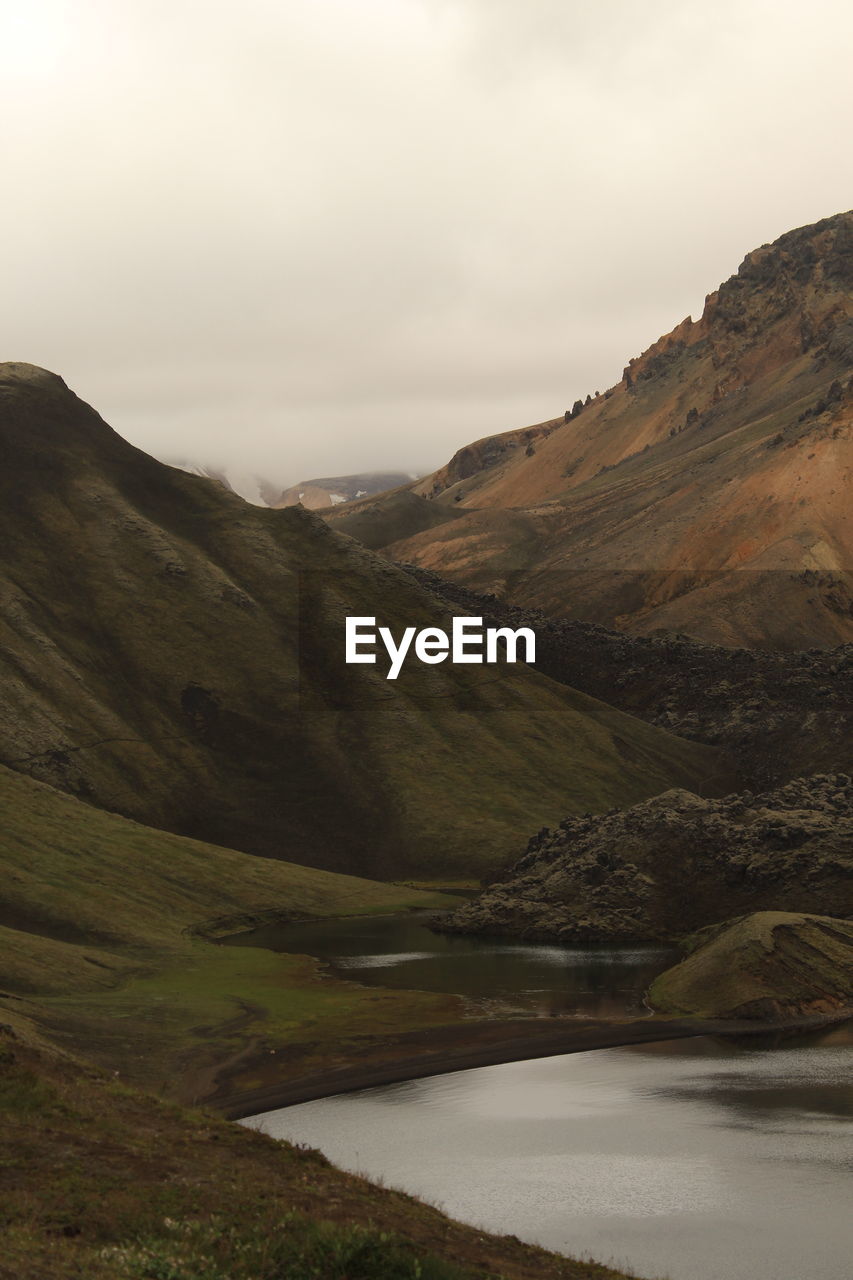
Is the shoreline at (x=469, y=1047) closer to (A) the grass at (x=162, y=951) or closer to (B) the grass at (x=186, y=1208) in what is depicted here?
(A) the grass at (x=162, y=951)

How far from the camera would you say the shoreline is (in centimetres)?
6034

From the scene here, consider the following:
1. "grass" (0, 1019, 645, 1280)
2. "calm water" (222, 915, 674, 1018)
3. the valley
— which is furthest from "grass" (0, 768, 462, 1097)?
"grass" (0, 1019, 645, 1280)

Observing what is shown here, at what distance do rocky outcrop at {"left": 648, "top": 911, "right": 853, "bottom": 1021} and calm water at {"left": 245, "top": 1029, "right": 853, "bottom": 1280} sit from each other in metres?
7.45

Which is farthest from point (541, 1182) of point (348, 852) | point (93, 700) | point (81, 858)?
point (93, 700)

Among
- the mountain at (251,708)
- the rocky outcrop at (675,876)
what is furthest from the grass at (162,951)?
the mountain at (251,708)

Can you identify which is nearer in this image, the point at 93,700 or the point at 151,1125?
the point at 151,1125

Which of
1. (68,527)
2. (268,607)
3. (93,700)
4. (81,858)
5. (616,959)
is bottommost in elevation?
(616,959)

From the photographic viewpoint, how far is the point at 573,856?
122 metres

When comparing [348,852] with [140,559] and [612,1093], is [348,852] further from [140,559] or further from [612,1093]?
[612,1093]

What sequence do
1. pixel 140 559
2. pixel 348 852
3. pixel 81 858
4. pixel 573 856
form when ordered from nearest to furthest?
pixel 81 858, pixel 573 856, pixel 348 852, pixel 140 559

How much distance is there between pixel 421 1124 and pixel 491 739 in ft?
379

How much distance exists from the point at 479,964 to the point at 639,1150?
45.2 metres

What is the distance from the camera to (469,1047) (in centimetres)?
7050

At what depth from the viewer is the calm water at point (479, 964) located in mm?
85500
